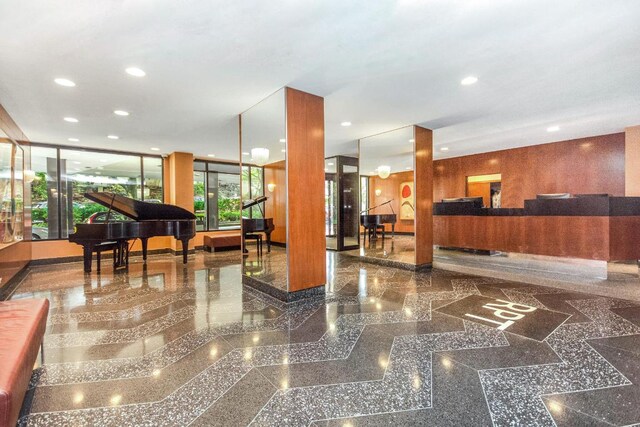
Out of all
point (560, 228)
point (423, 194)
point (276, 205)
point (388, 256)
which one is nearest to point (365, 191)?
point (276, 205)

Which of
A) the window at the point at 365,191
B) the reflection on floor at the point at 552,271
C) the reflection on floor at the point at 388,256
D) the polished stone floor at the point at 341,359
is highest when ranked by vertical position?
the window at the point at 365,191

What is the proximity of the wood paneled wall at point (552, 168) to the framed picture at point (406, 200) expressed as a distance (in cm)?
266

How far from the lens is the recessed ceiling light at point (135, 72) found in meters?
3.54

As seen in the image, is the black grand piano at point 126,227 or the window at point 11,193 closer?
the window at point 11,193

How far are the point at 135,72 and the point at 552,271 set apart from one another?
7.55 m

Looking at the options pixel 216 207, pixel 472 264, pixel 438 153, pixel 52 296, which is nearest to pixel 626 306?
pixel 472 264

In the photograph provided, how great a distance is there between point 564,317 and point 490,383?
2028 mm

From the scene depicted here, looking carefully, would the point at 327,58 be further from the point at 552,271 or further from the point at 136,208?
the point at 552,271

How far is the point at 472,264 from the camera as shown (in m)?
6.60

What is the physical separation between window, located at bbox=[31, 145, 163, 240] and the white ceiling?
82.3 inches

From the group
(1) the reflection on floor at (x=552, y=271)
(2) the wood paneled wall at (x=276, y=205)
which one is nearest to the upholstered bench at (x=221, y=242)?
(2) the wood paneled wall at (x=276, y=205)

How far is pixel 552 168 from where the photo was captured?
845 centimetres

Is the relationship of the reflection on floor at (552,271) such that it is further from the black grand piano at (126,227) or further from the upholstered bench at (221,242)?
the upholstered bench at (221,242)

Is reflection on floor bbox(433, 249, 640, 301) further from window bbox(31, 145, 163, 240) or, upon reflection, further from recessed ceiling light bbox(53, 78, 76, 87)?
window bbox(31, 145, 163, 240)
